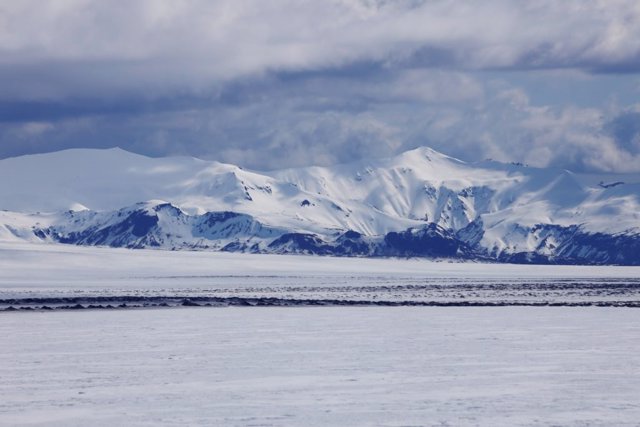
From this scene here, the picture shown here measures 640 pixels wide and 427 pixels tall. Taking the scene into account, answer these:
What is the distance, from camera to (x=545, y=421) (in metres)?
26.1

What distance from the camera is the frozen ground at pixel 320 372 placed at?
88.3 feet

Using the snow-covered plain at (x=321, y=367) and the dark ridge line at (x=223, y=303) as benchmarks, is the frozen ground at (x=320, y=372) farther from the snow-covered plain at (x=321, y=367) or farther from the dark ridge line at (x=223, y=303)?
the dark ridge line at (x=223, y=303)

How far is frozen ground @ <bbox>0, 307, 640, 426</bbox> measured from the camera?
26.9m

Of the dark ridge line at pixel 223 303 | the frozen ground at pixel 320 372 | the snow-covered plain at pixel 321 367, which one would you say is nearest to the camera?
the frozen ground at pixel 320 372

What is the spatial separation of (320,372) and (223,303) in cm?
3688

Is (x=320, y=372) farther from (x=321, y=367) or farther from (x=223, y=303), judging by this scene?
(x=223, y=303)

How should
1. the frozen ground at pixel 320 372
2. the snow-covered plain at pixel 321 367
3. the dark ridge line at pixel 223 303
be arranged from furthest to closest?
1. the dark ridge line at pixel 223 303
2. the snow-covered plain at pixel 321 367
3. the frozen ground at pixel 320 372

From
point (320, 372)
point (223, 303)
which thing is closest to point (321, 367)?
point (320, 372)

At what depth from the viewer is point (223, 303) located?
230ft

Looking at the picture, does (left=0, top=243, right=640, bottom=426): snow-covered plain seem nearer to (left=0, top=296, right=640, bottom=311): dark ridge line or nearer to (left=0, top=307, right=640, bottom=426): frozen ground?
(left=0, top=307, right=640, bottom=426): frozen ground

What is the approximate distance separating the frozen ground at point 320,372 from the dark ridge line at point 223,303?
1286 centimetres

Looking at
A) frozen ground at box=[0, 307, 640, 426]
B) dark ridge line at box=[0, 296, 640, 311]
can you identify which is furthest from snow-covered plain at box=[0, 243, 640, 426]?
dark ridge line at box=[0, 296, 640, 311]

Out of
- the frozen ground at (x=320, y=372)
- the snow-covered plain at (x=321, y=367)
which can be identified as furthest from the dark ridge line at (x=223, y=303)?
the frozen ground at (x=320, y=372)

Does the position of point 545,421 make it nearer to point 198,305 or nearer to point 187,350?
point 187,350
